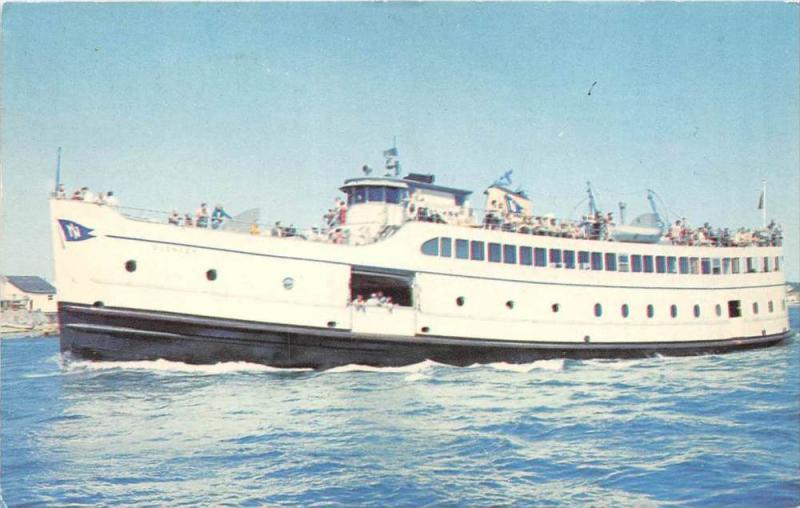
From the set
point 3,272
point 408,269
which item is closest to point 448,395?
point 408,269

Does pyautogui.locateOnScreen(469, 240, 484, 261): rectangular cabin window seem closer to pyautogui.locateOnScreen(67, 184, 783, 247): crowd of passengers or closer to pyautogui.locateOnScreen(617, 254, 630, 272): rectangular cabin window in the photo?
pyautogui.locateOnScreen(67, 184, 783, 247): crowd of passengers

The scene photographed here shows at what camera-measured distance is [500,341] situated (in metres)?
18.3

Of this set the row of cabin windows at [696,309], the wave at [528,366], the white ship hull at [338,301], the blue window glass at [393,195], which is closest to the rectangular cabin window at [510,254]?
the white ship hull at [338,301]

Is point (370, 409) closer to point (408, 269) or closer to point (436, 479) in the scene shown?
point (436, 479)

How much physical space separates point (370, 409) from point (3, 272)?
22.8 ft

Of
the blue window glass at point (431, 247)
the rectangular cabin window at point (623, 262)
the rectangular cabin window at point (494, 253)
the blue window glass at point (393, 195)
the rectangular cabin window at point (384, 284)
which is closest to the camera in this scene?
the rectangular cabin window at point (384, 284)

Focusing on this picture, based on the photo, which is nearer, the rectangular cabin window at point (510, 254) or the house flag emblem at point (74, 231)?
the house flag emblem at point (74, 231)

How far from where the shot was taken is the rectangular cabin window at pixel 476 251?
1838 centimetres

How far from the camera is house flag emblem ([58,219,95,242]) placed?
562 inches

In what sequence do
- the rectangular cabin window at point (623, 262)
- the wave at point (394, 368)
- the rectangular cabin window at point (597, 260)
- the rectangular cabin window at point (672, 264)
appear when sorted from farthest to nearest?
the rectangular cabin window at point (672, 264), the rectangular cabin window at point (623, 262), the rectangular cabin window at point (597, 260), the wave at point (394, 368)

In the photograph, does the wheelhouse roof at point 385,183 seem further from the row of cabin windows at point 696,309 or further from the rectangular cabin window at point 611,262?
the row of cabin windows at point 696,309

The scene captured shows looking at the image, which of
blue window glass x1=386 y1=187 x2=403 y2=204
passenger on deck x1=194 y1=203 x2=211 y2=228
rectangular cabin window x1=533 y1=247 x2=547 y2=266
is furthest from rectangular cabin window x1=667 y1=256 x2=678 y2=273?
passenger on deck x1=194 y1=203 x2=211 y2=228

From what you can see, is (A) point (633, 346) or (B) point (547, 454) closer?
(B) point (547, 454)

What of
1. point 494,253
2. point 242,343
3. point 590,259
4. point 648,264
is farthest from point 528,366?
point 242,343
